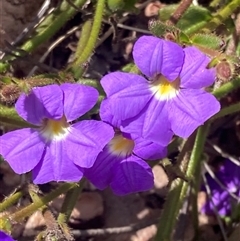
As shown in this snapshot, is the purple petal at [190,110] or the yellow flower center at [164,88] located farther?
the yellow flower center at [164,88]

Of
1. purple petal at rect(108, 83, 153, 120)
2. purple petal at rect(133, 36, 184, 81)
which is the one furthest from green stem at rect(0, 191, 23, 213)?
purple petal at rect(133, 36, 184, 81)

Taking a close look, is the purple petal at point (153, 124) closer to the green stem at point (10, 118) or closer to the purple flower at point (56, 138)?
the purple flower at point (56, 138)

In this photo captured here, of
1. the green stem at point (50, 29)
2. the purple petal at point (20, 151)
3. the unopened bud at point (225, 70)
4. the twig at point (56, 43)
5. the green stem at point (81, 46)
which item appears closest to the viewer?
the unopened bud at point (225, 70)

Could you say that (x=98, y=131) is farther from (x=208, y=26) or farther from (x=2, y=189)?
(x=2, y=189)

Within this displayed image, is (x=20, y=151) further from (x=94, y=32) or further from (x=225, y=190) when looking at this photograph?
(x=225, y=190)

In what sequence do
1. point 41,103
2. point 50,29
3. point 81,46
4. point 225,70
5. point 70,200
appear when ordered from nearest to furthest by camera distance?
point 225,70
point 41,103
point 70,200
point 81,46
point 50,29

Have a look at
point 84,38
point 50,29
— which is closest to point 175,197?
point 84,38

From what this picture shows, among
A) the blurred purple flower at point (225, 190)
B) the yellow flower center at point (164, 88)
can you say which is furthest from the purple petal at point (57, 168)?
the blurred purple flower at point (225, 190)
